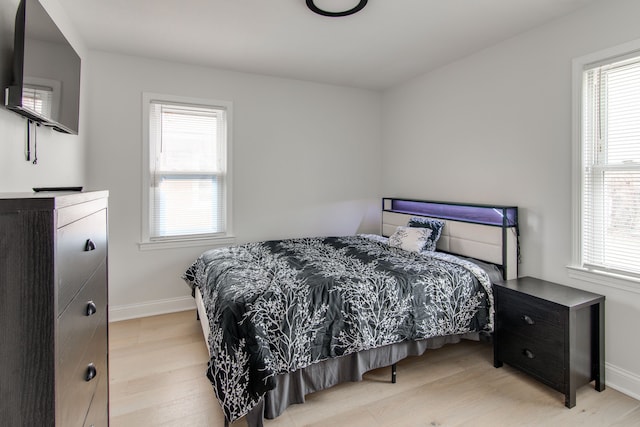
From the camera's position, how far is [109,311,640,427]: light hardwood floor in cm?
189

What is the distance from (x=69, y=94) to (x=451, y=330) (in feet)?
9.59

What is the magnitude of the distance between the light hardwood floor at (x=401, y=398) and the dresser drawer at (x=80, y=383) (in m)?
0.72

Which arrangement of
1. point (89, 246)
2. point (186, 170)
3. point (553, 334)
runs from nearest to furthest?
1. point (89, 246)
2. point (553, 334)
3. point (186, 170)

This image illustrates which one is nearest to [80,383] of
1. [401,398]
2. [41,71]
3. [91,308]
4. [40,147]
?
[91,308]

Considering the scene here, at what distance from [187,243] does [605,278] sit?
11.8 feet

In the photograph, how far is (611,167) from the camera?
2229 mm

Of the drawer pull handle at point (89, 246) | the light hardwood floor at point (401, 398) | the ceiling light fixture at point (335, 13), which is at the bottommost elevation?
the light hardwood floor at point (401, 398)

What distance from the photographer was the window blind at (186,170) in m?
3.44

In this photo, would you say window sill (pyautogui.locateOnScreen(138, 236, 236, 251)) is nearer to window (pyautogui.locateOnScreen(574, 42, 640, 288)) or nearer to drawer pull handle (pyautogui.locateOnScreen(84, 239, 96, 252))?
drawer pull handle (pyautogui.locateOnScreen(84, 239, 96, 252))

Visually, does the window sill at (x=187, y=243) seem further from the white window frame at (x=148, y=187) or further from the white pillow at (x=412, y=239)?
the white pillow at (x=412, y=239)

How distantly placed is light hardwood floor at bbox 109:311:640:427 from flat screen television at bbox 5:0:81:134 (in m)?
→ 1.72

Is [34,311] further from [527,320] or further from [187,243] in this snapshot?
[187,243]

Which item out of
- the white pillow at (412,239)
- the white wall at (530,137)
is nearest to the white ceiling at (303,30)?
the white wall at (530,137)

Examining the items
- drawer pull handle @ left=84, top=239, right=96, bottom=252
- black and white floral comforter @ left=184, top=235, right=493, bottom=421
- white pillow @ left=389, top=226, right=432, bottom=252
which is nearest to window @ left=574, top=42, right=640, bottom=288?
black and white floral comforter @ left=184, top=235, right=493, bottom=421
